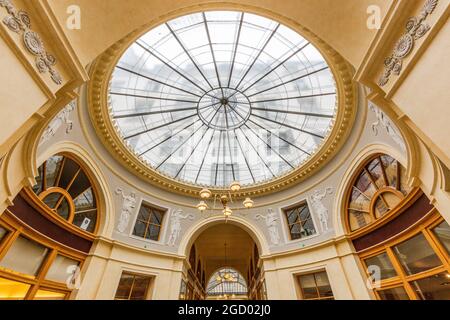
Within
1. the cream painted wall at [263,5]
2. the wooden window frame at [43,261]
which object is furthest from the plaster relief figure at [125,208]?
the cream painted wall at [263,5]

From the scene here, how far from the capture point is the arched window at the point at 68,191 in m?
6.55

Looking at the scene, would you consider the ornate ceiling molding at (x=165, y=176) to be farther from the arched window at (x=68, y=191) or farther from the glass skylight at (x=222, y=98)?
the arched window at (x=68, y=191)

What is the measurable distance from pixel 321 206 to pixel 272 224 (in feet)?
7.90

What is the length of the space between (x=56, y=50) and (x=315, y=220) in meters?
9.86

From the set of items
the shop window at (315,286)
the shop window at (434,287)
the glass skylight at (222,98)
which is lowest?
the shop window at (434,287)

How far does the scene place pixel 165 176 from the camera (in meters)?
10.5

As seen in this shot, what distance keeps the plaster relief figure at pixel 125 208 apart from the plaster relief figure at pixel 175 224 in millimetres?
1917

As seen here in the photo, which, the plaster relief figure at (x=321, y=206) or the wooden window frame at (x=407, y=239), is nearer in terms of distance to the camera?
the wooden window frame at (x=407, y=239)

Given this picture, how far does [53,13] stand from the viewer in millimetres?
2924

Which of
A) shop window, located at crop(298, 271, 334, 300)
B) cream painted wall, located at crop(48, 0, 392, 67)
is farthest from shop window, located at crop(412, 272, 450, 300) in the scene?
cream painted wall, located at crop(48, 0, 392, 67)

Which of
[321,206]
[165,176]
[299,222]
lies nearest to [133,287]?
[165,176]

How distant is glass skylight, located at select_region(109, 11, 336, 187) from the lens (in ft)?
25.2

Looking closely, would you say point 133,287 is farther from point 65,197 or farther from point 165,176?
point 165,176
